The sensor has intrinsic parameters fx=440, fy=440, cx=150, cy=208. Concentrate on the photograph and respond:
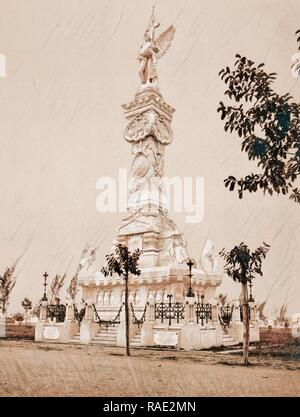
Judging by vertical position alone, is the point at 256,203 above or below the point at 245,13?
below

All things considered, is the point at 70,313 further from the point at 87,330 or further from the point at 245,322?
the point at 245,322

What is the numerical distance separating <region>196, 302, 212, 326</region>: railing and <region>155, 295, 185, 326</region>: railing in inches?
13.1

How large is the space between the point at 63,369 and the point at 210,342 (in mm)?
3109

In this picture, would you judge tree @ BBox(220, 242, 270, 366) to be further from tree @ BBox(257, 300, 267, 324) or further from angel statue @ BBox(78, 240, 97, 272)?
angel statue @ BBox(78, 240, 97, 272)

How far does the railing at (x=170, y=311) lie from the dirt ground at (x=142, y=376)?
5.87 feet

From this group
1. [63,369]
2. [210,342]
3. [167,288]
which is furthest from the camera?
[167,288]

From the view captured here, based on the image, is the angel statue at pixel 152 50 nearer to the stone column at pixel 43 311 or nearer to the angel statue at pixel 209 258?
the angel statue at pixel 209 258

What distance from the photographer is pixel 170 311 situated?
336 inches

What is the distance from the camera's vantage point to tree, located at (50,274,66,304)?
317 inches

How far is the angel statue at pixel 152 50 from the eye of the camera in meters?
7.67

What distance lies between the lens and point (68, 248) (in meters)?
7.70

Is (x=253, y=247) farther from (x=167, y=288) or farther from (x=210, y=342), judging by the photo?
(x=167, y=288)

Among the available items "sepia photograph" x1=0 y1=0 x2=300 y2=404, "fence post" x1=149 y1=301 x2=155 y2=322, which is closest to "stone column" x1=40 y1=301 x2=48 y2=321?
"sepia photograph" x1=0 y1=0 x2=300 y2=404
